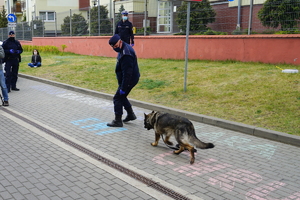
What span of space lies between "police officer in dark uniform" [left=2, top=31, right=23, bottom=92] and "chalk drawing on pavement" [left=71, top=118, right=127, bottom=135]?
502 cm

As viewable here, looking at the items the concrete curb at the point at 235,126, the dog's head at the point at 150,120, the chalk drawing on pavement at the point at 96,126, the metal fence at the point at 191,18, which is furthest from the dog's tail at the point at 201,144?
the metal fence at the point at 191,18

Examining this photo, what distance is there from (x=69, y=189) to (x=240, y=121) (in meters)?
4.23

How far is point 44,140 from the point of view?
6.25 metres

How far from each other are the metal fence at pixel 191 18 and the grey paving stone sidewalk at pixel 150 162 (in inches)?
262

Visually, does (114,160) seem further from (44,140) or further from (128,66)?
(128,66)

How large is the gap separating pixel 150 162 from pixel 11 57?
27.0ft

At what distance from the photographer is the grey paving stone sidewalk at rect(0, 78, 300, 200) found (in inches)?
167

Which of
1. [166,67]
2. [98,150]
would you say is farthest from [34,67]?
[98,150]

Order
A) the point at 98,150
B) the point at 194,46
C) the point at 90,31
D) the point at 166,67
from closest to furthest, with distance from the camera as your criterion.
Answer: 1. the point at 98,150
2. the point at 166,67
3. the point at 194,46
4. the point at 90,31

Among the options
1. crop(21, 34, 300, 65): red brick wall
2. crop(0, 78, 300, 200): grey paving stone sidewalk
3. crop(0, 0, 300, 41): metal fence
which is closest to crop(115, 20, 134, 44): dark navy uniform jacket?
crop(21, 34, 300, 65): red brick wall

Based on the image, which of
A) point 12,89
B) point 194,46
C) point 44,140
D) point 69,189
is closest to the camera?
point 69,189

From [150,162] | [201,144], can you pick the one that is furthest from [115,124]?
[201,144]

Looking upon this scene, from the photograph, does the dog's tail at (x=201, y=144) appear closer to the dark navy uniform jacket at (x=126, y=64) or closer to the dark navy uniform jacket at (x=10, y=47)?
the dark navy uniform jacket at (x=126, y=64)

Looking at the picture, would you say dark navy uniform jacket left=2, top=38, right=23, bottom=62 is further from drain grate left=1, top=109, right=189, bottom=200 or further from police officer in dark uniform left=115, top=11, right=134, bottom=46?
drain grate left=1, top=109, right=189, bottom=200
